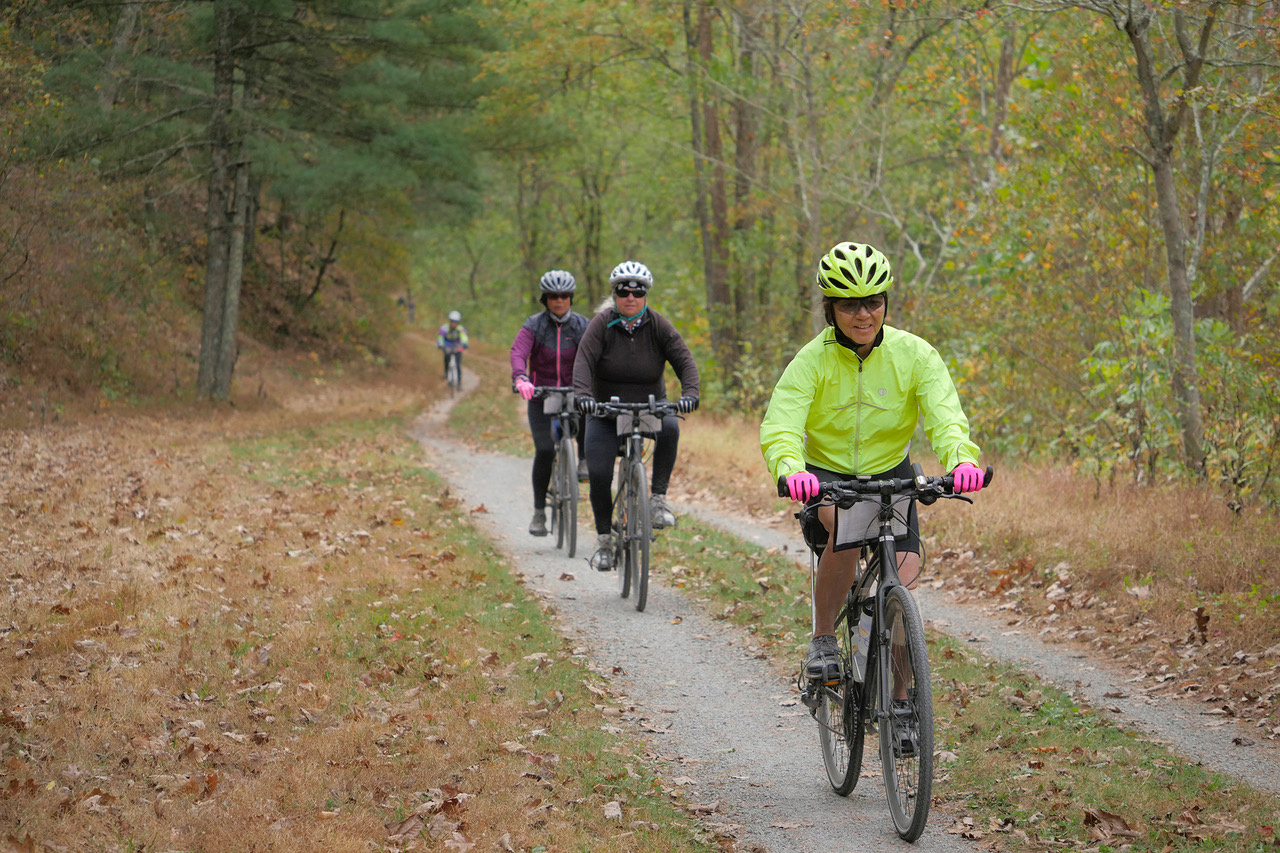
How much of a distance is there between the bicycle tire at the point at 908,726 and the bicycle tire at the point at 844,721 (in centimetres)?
29

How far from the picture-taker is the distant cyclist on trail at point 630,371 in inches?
338

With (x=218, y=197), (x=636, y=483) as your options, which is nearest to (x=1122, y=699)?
(x=636, y=483)

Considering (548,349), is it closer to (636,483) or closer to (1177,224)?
(636,483)

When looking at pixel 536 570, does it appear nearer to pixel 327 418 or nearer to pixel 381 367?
pixel 327 418

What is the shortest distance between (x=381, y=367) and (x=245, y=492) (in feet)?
88.3

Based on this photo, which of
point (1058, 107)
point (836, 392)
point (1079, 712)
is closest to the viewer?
point (836, 392)

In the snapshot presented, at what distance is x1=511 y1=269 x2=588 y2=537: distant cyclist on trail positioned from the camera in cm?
1036

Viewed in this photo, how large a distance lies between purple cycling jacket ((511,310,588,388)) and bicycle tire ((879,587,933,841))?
6.50m

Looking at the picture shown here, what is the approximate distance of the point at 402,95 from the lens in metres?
21.6

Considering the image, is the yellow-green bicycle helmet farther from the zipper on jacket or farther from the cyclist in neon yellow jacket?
the zipper on jacket

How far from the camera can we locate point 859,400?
15.4ft

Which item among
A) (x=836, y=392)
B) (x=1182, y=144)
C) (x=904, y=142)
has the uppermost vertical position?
(x=904, y=142)

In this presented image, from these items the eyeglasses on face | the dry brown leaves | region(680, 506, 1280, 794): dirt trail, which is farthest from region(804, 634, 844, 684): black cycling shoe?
the dry brown leaves

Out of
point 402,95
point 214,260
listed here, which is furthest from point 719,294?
point 214,260
